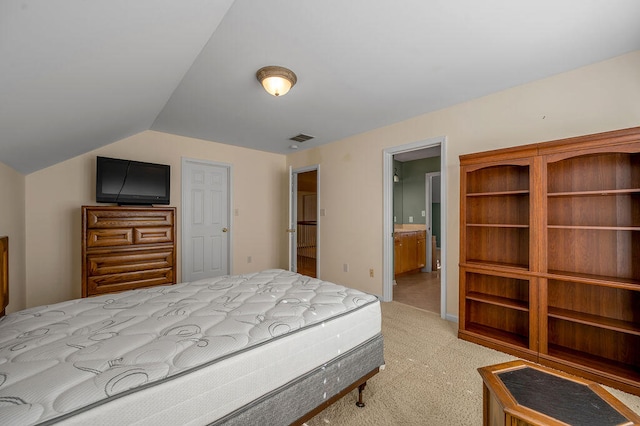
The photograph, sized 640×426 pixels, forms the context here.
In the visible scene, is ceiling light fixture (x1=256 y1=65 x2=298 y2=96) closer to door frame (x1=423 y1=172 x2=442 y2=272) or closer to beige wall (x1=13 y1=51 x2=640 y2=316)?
beige wall (x1=13 y1=51 x2=640 y2=316)

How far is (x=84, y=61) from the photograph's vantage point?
1.36m

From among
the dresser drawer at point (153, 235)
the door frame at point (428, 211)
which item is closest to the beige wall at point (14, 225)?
the dresser drawer at point (153, 235)

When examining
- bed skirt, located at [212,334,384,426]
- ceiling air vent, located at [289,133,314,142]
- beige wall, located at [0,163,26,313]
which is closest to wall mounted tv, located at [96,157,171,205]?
beige wall, located at [0,163,26,313]

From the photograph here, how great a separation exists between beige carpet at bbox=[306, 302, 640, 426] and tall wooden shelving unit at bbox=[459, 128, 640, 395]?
245mm

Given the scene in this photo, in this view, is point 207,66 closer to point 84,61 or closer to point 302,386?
point 84,61

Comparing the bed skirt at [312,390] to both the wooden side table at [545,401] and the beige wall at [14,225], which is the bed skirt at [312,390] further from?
the beige wall at [14,225]

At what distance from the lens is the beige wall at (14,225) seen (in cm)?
234

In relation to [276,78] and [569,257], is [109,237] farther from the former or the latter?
[569,257]

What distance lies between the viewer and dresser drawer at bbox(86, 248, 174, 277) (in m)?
2.95

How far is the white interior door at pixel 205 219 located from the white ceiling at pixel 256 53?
150cm

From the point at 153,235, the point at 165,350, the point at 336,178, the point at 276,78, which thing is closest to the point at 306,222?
the point at 336,178

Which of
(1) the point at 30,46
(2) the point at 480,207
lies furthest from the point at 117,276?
(2) the point at 480,207

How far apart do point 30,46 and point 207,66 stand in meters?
1.32

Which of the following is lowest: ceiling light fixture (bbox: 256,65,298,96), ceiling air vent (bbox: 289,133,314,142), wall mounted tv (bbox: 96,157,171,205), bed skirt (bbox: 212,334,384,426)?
bed skirt (bbox: 212,334,384,426)
